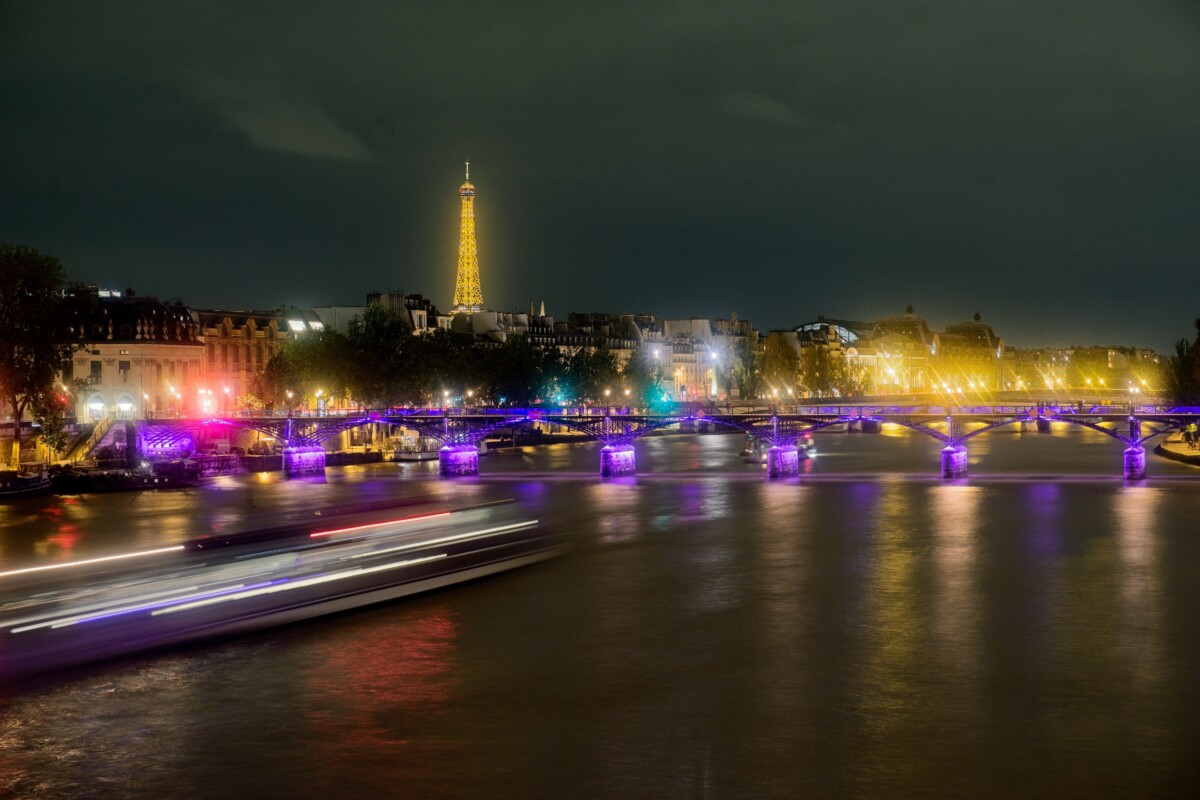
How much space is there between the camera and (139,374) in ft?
286

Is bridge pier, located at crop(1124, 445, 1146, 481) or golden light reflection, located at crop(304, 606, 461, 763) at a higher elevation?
bridge pier, located at crop(1124, 445, 1146, 481)

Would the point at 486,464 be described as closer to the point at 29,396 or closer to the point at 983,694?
the point at 29,396

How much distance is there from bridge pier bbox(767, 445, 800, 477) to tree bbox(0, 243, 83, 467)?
33972mm

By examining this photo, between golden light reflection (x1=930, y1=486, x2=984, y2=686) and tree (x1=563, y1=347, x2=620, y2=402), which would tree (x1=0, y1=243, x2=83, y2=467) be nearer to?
golden light reflection (x1=930, y1=486, x2=984, y2=686)

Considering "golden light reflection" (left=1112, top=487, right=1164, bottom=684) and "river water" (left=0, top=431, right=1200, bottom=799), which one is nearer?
"river water" (left=0, top=431, right=1200, bottom=799)

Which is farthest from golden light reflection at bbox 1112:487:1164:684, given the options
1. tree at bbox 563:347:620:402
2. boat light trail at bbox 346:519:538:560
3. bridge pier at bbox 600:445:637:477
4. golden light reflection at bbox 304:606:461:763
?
tree at bbox 563:347:620:402

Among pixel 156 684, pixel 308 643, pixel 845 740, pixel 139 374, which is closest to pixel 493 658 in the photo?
pixel 308 643

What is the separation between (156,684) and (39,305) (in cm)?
4671

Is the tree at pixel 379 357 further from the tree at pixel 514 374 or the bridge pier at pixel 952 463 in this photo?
the bridge pier at pixel 952 463

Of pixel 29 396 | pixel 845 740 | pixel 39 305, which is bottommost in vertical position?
pixel 845 740

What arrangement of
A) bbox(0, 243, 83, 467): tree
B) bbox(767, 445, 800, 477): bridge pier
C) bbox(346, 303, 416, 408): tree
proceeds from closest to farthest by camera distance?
bbox(0, 243, 83, 467): tree
bbox(767, 445, 800, 477): bridge pier
bbox(346, 303, 416, 408): tree

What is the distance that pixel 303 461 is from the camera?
7556 centimetres

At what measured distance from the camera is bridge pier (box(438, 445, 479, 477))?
72.9 m

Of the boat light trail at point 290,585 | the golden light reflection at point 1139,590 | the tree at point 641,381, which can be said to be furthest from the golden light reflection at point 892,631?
the tree at point 641,381
